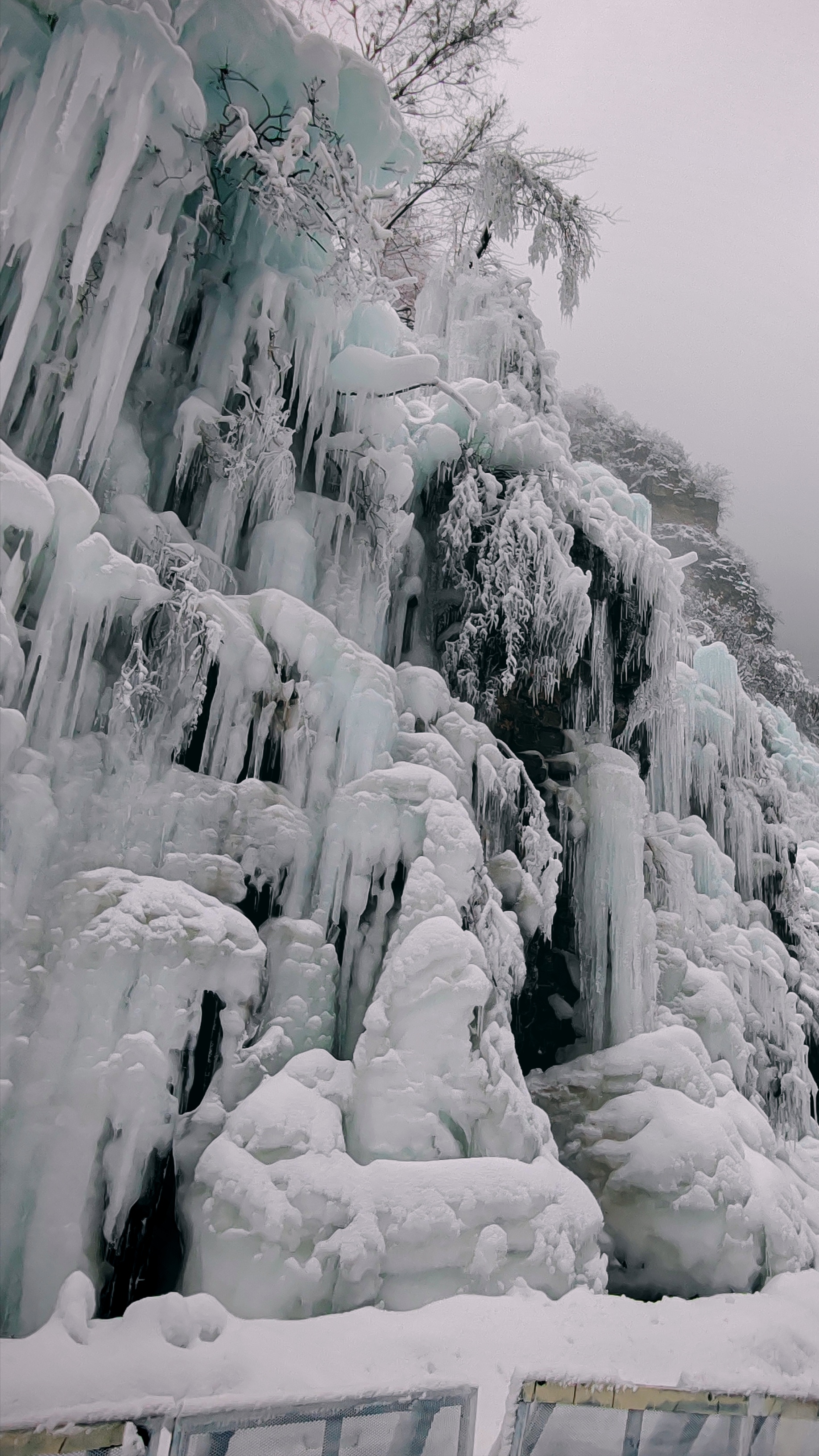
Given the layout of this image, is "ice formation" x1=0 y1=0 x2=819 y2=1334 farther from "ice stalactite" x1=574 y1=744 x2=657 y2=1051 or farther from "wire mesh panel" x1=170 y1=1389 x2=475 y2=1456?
"wire mesh panel" x1=170 y1=1389 x2=475 y2=1456

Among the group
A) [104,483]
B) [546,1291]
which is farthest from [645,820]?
[104,483]

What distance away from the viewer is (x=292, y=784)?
18.0ft

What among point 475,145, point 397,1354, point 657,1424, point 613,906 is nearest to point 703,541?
point 475,145

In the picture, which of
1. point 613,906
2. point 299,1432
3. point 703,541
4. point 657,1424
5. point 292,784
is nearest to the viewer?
point 299,1432

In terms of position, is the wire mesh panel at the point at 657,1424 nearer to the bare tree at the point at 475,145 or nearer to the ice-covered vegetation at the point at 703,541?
the bare tree at the point at 475,145

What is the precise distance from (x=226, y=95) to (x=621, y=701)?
221 inches

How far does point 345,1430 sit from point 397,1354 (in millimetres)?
1511

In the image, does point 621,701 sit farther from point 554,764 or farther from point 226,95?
point 226,95

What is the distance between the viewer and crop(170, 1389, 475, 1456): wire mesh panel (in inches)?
93.3

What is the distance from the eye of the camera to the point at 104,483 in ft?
17.8

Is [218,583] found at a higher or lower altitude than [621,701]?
lower

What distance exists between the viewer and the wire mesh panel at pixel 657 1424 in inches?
101

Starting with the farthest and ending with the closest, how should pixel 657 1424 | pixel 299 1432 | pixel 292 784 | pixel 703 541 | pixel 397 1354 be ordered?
pixel 703 541 → pixel 292 784 → pixel 397 1354 → pixel 657 1424 → pixel 299 1432

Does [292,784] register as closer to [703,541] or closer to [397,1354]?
[397,1354]
